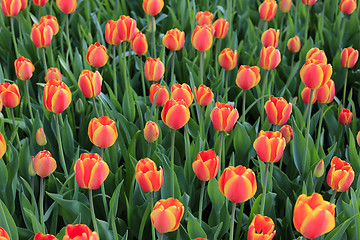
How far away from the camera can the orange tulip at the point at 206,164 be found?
1.19 metres

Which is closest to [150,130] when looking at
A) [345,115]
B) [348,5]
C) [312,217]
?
[312,217]

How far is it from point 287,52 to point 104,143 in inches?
55.4

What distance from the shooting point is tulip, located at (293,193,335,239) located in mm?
931

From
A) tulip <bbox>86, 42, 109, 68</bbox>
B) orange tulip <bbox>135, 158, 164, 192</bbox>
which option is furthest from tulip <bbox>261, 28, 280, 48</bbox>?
orange tulip <bbox>135, 158, 164, 192</bbox>

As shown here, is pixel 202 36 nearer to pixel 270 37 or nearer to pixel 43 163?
pixel 270 37

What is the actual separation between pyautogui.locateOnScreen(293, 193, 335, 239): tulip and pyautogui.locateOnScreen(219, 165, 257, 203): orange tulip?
125 mm

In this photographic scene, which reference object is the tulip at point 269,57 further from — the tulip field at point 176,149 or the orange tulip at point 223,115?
the orange tulip at point 223,115

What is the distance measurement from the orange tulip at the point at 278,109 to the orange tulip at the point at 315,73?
95mm

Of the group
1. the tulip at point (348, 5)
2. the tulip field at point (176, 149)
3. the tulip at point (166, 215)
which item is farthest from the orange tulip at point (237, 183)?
the tulip at point (348, 5)

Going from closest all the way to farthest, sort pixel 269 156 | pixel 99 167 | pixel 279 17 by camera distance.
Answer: pixel 99 167
pixel 269 156
pixel 279 17

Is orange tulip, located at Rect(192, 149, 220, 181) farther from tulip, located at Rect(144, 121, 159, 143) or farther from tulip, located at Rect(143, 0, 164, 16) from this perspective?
tulip, located at Rect(143, 0, 164, 16)

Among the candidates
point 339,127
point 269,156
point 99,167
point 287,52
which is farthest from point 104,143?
point 287,52

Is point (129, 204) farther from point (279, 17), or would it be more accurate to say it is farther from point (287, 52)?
point (279, 17)

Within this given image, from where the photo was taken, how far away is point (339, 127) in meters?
1.89
